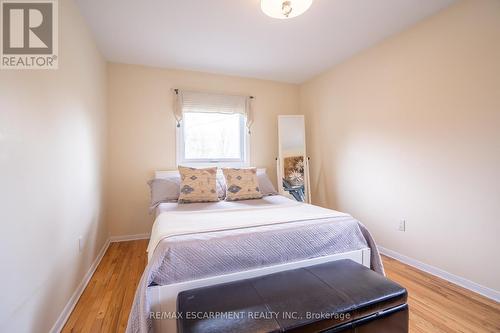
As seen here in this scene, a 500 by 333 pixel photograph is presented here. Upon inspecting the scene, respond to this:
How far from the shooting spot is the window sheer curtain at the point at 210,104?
126 inches

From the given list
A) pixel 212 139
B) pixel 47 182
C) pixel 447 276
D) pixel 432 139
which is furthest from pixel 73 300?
pixel 432 139

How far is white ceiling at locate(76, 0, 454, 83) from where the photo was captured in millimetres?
1933

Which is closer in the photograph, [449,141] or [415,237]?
[449,141]

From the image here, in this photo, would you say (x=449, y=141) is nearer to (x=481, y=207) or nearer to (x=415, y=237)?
(x=481, y=207)

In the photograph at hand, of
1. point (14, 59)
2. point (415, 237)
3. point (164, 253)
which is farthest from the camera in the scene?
point (415, 237)

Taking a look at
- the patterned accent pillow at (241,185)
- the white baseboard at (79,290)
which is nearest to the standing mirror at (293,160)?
the patterned accent pillow at (241,185)

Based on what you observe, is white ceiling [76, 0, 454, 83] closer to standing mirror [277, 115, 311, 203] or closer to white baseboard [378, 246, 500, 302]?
standing mirror [277, 115, 311, 203]

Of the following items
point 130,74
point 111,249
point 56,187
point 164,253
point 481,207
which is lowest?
point 111,249

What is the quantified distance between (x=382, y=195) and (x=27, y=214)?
3034mm

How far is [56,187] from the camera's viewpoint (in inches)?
57.8

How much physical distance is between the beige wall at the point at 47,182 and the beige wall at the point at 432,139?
2979 mm

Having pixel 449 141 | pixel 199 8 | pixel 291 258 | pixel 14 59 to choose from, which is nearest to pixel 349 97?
pixel 449 141

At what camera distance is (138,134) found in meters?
3.07

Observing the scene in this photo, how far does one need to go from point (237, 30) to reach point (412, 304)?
9.22 feet
